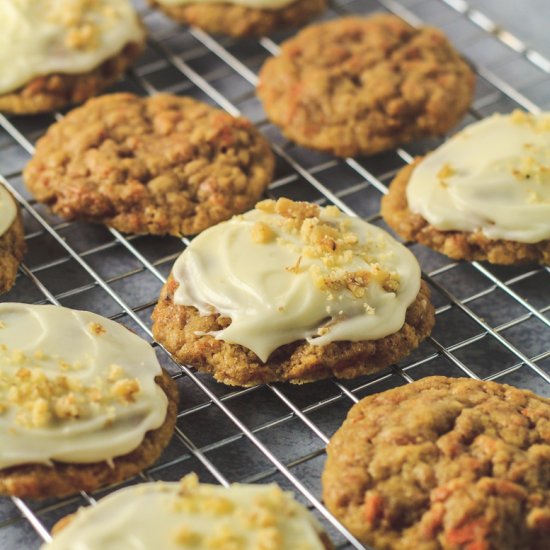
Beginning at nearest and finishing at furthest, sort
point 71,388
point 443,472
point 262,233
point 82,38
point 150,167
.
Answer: point 443,472, point 71,388, point 262,233, point 150,167, point 82,38

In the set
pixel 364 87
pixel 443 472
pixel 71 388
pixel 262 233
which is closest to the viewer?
pixel 443 472

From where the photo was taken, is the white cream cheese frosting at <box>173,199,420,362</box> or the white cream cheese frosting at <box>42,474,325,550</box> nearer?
the white cream cheese frosting at <box>42,474,325,550</box>

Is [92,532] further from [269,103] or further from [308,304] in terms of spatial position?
[269,103]

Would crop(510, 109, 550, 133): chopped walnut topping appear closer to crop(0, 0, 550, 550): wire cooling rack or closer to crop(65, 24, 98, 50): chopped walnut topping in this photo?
crop(0, 0, 550, 550): wire cooling rack

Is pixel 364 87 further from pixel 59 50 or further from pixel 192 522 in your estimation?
pixel 192 522

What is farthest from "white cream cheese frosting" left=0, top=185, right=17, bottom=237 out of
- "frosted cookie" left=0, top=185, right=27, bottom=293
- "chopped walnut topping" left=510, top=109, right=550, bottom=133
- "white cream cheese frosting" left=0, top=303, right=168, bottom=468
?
"chopped walnut topping" left=510, top=109, right=550, bottom=133

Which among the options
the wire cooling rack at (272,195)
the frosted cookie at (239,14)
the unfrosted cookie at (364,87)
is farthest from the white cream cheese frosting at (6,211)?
the frosted cookie at (239,14)

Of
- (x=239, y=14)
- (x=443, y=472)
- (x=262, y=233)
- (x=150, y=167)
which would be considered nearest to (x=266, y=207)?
(x=262, y=233)

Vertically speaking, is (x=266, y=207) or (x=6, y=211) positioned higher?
(x=266, y=207)

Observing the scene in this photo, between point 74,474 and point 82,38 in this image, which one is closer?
point 74,474
